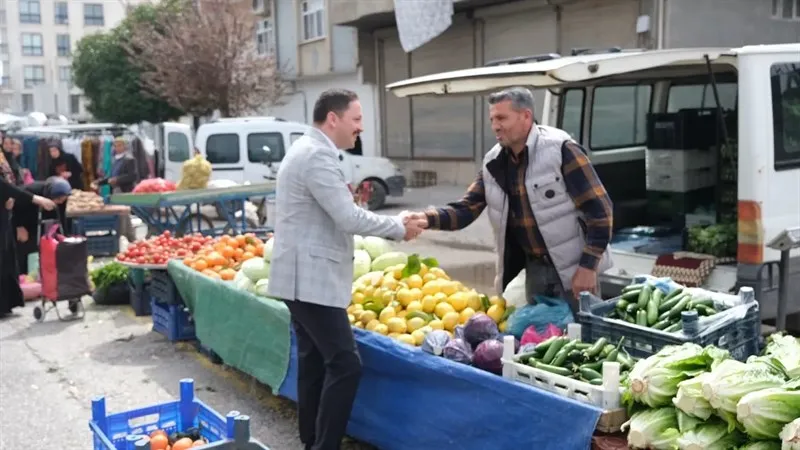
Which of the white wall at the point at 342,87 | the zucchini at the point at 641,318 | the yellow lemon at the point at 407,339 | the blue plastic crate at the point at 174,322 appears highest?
the white wall at the point at 342,87

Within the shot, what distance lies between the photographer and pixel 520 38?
1875cm

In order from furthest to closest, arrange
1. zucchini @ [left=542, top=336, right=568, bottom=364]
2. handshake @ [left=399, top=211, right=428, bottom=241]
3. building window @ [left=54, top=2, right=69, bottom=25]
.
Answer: building window @ [left=54, top=2, right=69, bottom=25], handshake @ [left=399, top=211, right=428, bottom=241], zucchini @ [left=542, top=336, right=568, bottom=364]

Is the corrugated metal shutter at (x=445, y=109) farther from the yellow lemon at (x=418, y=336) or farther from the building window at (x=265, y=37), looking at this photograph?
the yellow lemon at (x=418, y=336)

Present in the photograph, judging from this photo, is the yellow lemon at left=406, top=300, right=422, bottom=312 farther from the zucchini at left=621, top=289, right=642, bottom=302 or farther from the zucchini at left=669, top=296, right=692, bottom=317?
the zucchini at left=669, top=296, right=692, bottom=317

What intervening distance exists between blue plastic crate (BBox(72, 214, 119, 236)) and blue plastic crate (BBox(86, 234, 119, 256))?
0.10 meters

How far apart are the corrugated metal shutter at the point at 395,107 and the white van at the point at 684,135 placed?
15813mm

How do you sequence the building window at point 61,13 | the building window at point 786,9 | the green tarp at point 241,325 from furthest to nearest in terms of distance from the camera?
the building window at point 61,13 → the building window at point 786,9 → the green tarp at point 241,325

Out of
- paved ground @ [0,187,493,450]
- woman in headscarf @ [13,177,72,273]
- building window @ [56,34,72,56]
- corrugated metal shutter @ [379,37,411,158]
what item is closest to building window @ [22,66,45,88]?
building window @ [56,34,72,56]

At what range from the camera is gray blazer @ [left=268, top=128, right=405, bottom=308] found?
12.9 ft

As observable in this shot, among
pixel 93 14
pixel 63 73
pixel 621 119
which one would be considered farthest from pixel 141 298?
pixel 63 73

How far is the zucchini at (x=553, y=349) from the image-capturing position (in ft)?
11.6

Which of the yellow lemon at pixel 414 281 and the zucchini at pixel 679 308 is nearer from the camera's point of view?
the zucchini at pixel 679 308

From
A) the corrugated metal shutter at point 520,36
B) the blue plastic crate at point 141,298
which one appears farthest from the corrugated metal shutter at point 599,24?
the blue plastic crate at point 141,298

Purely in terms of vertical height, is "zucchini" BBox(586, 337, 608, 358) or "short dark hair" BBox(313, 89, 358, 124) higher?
"short dark hair" BBox(313, 89, 358, 124)
